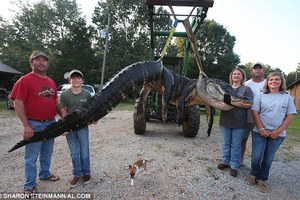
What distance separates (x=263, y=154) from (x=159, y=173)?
1.78 metres

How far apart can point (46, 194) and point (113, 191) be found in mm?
935

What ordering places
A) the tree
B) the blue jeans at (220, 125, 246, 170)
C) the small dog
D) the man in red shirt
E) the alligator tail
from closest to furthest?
the alligator tail, the man in red shirt, the small dog, the blue jeans at (220, 125, 246, 170), the tree

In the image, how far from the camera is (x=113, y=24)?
2761 centimetres

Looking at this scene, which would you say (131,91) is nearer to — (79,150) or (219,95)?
(219,95)

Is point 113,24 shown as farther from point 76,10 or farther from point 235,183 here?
point 235,183

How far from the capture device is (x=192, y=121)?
6480 mm

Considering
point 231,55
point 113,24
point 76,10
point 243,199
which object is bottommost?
point 243,199

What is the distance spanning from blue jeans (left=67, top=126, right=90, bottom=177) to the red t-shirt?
462mm

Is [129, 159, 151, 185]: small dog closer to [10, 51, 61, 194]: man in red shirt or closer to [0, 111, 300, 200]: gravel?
[0, 111, 300, 200]: gravel

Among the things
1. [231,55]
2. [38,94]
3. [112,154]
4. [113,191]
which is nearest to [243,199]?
[113,191]

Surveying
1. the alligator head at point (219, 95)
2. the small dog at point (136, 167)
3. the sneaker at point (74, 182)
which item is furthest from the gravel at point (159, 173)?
the alligator head at point (219, 95)

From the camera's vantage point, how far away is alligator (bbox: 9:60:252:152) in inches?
96.7

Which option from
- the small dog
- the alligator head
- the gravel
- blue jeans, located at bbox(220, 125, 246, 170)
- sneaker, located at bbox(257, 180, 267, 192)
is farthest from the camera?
blue jeans, located at bbox(220, 125, 246, 170)

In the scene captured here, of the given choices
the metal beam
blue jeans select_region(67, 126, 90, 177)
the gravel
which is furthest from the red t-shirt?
the metal beam
